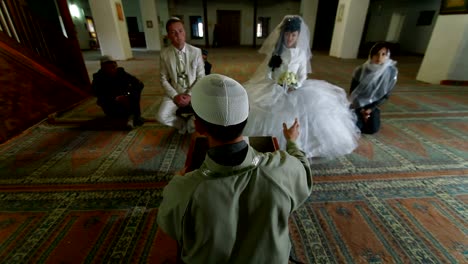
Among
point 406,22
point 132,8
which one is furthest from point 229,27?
point 406,22

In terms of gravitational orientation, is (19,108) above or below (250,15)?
below

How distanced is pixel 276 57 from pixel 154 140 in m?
1.78

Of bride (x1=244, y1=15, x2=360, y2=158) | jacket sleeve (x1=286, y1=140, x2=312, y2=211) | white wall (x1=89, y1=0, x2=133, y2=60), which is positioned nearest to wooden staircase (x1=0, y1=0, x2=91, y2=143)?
bride (x1=244, y1=15, x2=360, y2=158)

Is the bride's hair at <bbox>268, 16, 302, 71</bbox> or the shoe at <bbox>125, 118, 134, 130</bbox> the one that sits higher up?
the bride's hair at <bbox>268, 16, 302, 71</bbox>

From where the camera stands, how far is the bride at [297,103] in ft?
7.49

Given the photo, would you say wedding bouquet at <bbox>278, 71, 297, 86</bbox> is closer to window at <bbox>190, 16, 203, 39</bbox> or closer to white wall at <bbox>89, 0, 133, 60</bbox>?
white wall at <bbox>89, 0, 133, 60</bbox>

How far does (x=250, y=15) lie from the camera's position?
55.7 ft

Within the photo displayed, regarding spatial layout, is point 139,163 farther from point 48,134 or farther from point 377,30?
point 377,30

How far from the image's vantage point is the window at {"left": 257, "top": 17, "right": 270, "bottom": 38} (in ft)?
57.3

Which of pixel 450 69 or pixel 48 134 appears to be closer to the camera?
pixel 48 134

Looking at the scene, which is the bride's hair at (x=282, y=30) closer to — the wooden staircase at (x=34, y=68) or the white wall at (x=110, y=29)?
the wooden staircase at (x=34, y=68)

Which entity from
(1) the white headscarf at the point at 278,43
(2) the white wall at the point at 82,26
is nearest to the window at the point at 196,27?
(2) the white wall at the point at 82,26

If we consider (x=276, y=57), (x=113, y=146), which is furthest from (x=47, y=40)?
(x=276, y=57)

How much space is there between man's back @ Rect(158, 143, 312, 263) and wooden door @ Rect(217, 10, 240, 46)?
17.7 meters
